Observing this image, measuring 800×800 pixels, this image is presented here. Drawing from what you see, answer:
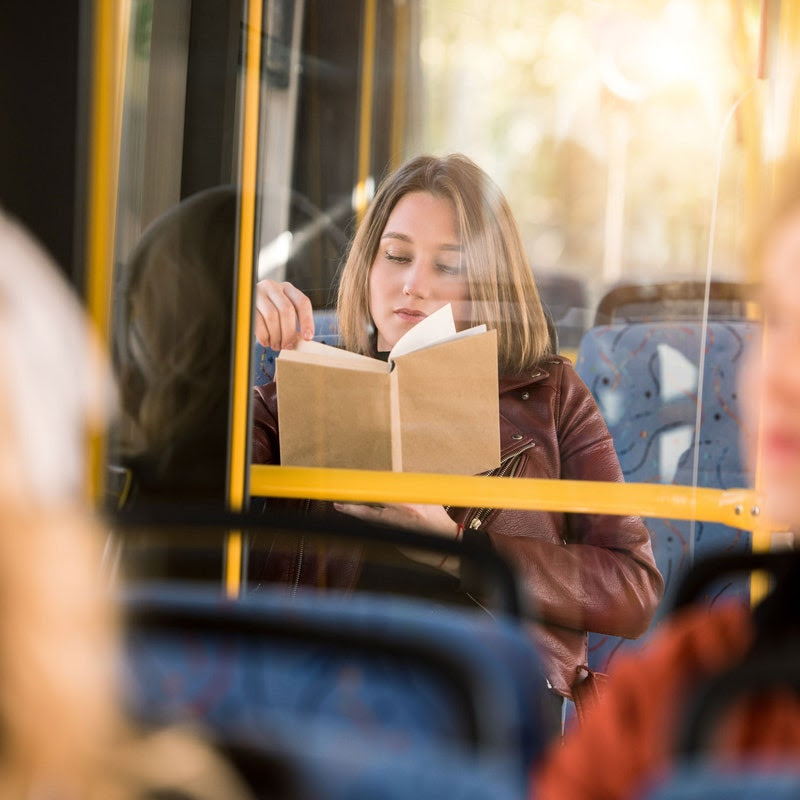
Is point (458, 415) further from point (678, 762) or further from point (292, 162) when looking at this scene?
point (678, 762)

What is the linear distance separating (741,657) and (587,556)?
4.57ft

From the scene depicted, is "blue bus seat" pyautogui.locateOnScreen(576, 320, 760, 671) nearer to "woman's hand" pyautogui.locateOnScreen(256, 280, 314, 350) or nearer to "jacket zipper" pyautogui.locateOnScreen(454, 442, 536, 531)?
"jacket zipper" pyautogui.locateOnScreen(454, 442, 536, 531)

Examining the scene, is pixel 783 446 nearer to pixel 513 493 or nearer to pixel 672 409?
pixel 672 409

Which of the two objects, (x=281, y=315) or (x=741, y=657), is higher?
(x=281, y=315)

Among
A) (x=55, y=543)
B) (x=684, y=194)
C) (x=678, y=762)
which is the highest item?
(x=684, y=194)

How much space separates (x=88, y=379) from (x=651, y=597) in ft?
5.08

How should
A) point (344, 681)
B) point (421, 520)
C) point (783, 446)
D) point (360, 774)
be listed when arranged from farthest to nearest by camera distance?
point (421, 520), point (344, 681), point (783, 446), point (360, 774)

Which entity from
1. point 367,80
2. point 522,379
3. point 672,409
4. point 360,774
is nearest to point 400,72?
point 367,80

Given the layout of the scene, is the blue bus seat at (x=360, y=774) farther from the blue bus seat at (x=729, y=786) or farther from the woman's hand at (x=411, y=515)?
the woman's hand at (x=411, y=515)

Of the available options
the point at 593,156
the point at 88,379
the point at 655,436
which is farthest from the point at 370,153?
the point at 88,379

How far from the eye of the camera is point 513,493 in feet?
8.05

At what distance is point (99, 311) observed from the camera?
106 inches

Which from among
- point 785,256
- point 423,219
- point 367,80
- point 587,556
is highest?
point 367,80

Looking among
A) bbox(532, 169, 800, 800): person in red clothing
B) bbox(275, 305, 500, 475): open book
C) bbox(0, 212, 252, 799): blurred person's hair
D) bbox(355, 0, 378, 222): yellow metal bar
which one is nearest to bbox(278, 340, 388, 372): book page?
bbox(275, 305, 500, 475): open book
